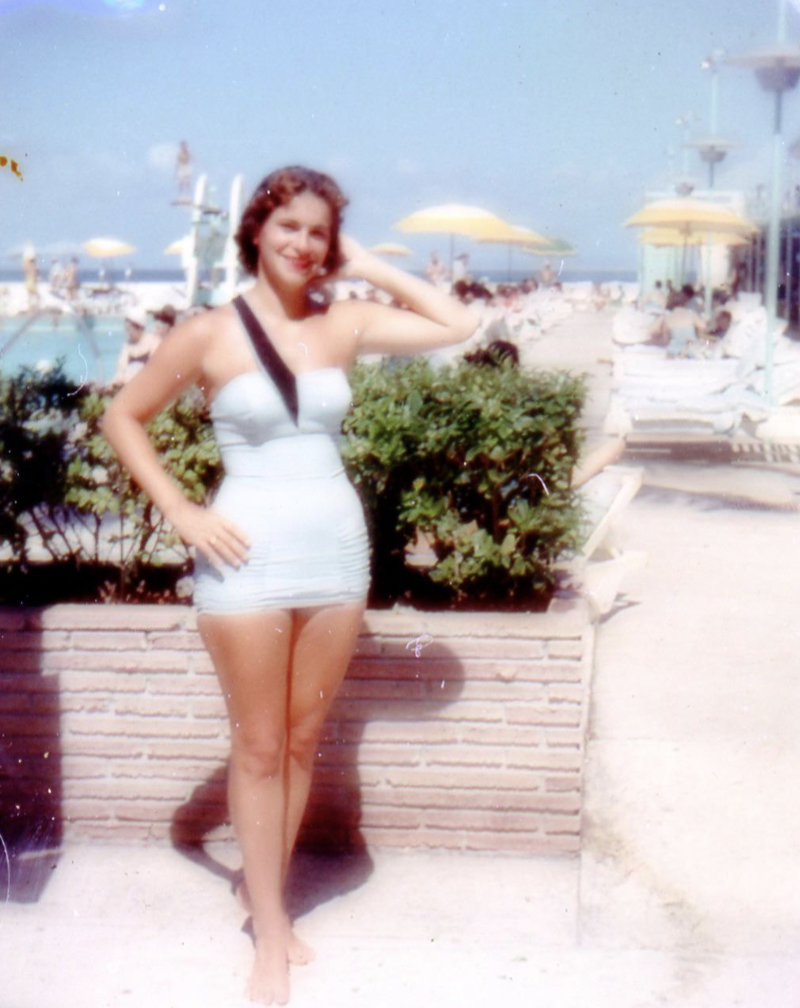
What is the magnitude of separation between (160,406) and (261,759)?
860 millimetres

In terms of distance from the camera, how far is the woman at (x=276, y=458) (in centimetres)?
285

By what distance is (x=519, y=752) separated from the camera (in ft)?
12.3

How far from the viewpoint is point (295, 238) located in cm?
289

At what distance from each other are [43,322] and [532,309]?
1979 cm

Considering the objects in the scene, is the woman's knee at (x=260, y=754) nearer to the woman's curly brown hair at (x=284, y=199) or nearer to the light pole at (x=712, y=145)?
the woman's curly brown hair at (x=284, y=199)

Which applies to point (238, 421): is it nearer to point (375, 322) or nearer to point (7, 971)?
point (375, 322)

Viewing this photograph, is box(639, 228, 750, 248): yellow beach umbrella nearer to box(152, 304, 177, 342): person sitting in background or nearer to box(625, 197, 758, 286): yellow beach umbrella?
box(625, 197, 758, 286): yellow beach umbrella

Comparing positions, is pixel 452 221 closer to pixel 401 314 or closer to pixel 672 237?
pixel 672 237

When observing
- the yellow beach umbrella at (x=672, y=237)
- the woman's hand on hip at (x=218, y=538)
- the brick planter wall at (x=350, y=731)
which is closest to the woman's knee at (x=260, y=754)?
the woman's hand on hip at (x=218, y=538)

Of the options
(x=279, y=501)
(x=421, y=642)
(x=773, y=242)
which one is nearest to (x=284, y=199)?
(x=279, y=501)

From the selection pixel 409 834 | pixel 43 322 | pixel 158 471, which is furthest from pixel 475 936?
pixel 43 322

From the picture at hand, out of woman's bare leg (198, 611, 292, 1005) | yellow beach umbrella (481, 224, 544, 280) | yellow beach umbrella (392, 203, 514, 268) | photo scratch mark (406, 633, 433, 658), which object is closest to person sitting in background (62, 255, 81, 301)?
yellow beach umbrella (481, 224, 544, 280)

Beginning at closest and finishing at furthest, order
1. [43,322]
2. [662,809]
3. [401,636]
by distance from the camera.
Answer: [401,636] → [662,809] → [43,322]

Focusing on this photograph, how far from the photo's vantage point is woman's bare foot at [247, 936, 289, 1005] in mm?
3057
